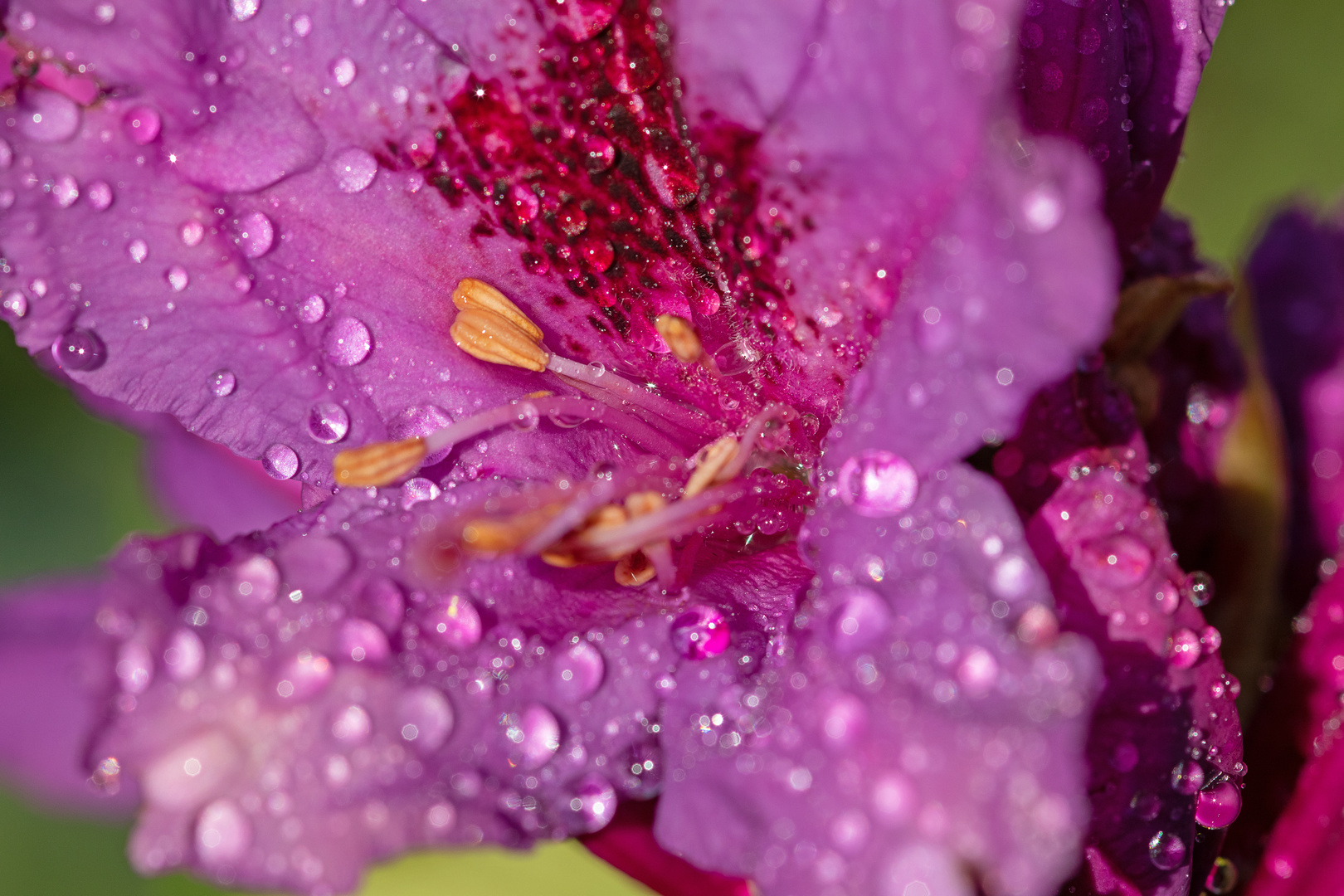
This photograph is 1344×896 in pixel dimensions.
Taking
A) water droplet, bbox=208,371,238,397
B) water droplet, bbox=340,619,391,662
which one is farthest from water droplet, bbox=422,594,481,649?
water droplet, bbox=208,371,238,397

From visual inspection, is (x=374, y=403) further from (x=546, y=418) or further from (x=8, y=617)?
(x=8, y=617)

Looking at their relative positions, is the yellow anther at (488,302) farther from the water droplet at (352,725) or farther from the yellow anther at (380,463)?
the water droplet at (352,725)

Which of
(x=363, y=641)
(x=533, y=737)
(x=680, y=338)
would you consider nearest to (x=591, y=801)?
(x=533, y=737)

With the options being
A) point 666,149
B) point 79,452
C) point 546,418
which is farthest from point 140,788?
point 79,452

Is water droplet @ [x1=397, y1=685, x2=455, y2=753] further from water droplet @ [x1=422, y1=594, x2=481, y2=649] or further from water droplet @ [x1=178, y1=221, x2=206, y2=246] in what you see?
water droplet @ [x1=178, y1=221, x2=206, y2=246]

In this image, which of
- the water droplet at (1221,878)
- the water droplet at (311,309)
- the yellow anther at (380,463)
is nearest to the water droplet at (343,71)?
the water droplet at (311,309)

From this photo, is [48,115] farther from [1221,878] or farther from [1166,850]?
[1221,878]
